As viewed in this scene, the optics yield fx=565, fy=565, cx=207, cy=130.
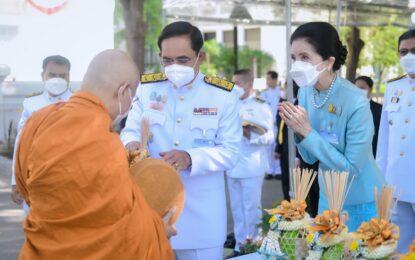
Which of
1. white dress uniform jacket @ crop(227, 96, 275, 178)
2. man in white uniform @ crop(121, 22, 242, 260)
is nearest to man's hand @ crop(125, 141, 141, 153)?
man in white uniform @ crop(121, 22, 242, 260)

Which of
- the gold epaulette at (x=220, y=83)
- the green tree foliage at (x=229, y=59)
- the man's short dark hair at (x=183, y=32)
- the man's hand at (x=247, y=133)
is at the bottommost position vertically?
the green tree foliage at (x=229, y=59)

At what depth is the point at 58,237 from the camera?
1.95m

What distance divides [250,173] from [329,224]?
161 inches

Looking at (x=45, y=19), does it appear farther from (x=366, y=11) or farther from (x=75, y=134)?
(x=75, y=134)

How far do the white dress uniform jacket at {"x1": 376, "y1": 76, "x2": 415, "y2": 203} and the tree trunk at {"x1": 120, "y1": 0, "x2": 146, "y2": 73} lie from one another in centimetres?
1106

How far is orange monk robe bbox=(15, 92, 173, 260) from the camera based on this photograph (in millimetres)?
1860

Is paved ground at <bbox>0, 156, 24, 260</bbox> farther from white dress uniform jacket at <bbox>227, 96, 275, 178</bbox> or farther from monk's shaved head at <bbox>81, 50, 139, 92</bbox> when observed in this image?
monk's shaved head at <bbox>81, 50, 139, 92</bbox>

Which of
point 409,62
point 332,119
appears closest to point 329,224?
point 332,119

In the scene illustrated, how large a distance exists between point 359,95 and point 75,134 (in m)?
1.49

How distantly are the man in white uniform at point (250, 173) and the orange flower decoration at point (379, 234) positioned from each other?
4063mm

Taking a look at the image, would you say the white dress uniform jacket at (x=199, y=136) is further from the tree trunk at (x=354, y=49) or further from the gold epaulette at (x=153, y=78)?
the tree trunk at (x=354, y=49)

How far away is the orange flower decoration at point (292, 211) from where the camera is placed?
7.85 feet

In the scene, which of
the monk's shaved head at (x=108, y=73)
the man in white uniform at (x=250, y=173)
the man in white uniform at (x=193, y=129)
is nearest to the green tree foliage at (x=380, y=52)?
the man in white uniform at (x=250, y=173)

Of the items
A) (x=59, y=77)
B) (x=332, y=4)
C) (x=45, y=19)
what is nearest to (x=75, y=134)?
(x=59, y=77)
